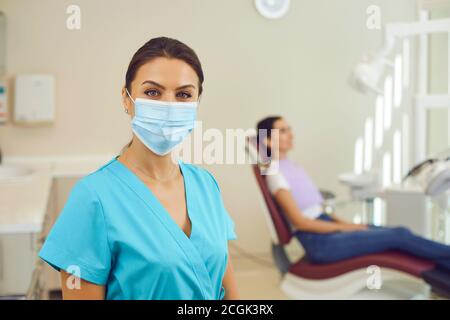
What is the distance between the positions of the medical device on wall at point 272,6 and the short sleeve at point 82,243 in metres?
0.36

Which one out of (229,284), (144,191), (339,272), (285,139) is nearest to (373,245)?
(339,272)

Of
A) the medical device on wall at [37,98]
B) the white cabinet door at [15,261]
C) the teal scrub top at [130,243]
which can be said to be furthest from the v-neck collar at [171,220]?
the white cabinet door at [15,261]

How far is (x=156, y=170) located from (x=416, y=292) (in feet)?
3.86

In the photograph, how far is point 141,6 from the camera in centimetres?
65

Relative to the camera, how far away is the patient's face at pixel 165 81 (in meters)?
0.49

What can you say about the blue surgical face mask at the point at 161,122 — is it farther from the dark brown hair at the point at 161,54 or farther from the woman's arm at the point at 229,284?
the woman's arm at the point at 229,284

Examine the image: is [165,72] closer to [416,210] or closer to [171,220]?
[171,220]

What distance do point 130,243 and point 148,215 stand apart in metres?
0.04

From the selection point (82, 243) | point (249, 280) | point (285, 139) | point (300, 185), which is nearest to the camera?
point (82, 243)

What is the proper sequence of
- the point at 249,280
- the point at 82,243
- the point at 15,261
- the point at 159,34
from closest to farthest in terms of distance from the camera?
the point at 82,243
the point at 159,34
the point at 249,280
the point at 15,261

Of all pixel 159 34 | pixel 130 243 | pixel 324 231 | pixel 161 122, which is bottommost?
pixel 324 231

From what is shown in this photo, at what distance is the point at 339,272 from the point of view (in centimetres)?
162

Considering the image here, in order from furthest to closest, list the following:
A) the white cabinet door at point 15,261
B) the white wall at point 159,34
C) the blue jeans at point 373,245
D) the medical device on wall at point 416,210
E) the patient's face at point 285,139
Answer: the medical device on wall at point 416,210, the blue jeans at point 373,245, the patient's face at point 285,139, the white cabinet door at point 15,261, the white wall at point 159,34
